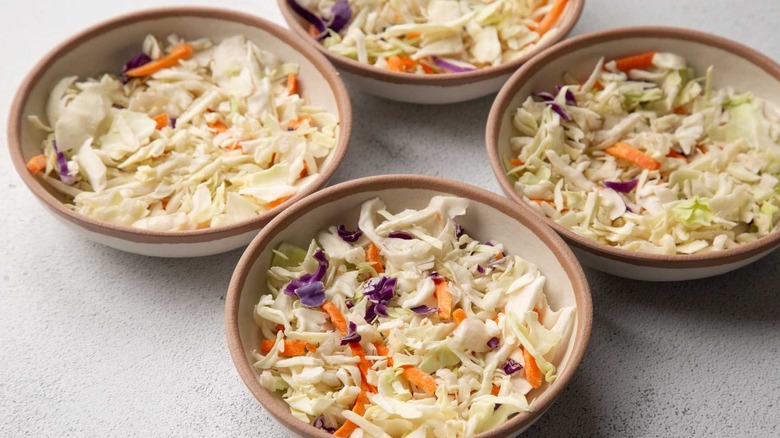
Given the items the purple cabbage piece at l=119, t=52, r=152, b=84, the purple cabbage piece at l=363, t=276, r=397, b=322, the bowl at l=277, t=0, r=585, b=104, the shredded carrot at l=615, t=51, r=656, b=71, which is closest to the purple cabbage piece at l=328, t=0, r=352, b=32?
the bowl at l=277, t=0, r=585, b=104

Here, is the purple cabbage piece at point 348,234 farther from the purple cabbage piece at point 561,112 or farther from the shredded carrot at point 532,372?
the purple cabbage piece at point 561,112

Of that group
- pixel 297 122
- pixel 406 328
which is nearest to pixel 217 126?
pixel 297 122

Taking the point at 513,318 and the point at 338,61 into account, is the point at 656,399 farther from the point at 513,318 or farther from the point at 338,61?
the point at 338,61

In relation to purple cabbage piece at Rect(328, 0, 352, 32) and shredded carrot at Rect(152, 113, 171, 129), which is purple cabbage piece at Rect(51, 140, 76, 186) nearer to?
shredded carrot at Rect(152, 113, 171, 129)

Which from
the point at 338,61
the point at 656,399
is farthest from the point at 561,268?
the point at 338,61

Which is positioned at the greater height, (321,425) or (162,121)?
(162,121)

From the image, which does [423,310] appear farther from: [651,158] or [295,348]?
[651,158]
